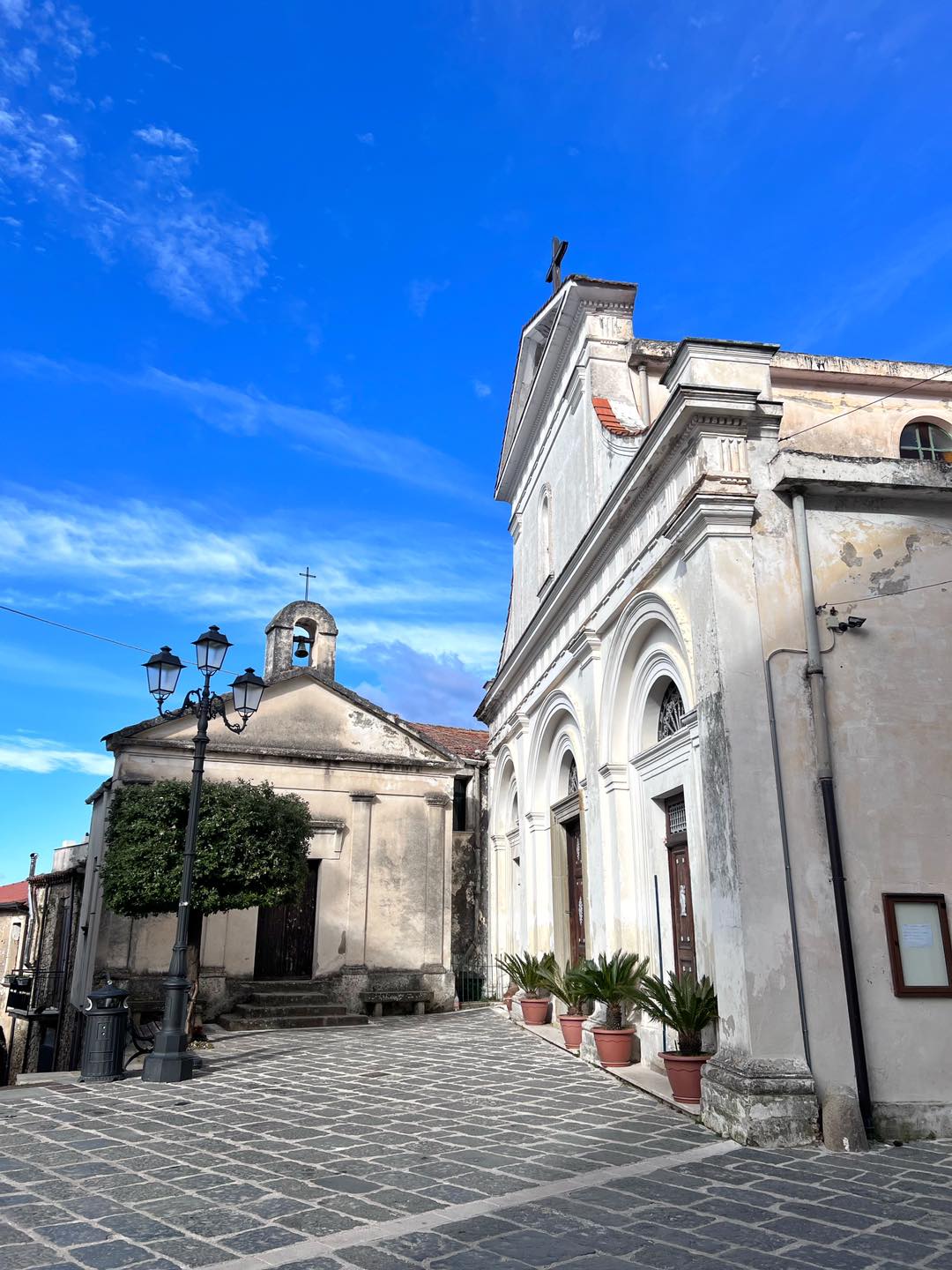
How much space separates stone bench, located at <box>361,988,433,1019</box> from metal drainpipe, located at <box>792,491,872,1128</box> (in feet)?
40.0

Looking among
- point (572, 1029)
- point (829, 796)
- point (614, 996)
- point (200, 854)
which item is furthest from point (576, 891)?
point (829, 796)

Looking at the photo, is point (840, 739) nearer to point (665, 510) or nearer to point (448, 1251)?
point (665, 510)

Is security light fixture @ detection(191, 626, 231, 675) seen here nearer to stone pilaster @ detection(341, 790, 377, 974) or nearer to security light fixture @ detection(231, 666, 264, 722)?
security light fixture @ detection(231, 666, 264, 722)

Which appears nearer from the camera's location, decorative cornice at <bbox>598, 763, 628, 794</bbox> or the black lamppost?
the black lamppost

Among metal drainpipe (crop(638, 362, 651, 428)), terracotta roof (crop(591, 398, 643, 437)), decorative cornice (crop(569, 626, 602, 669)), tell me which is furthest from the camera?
metal drainpipe (crop(638, 362, 651, 428))

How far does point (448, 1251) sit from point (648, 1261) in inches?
38.5

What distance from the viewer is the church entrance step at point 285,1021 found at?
51.5 feet

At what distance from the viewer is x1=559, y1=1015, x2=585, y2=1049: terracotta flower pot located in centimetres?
1157

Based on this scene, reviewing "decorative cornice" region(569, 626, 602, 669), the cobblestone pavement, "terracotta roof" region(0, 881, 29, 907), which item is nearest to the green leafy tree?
the cobblestone pavement

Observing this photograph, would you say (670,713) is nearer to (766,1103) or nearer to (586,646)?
(586,646)

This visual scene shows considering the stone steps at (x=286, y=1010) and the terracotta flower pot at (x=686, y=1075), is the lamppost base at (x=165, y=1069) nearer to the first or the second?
the terracotta flower pot at (x=686, y=1075)

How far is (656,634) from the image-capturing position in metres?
10.6

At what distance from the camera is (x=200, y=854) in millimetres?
13828

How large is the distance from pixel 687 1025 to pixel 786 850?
1.81 metres
